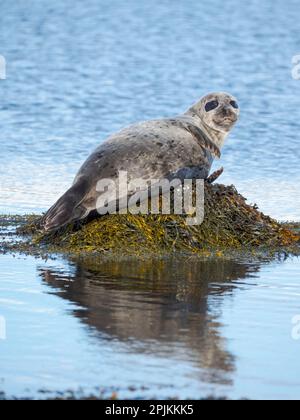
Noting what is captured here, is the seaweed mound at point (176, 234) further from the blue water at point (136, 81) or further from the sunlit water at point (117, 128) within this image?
the blue water at point (136, 81)

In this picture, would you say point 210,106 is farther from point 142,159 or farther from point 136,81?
point 136,81

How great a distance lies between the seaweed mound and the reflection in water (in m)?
0.42

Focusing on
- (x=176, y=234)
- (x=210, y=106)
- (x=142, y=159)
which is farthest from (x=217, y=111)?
(x=176, y=234)

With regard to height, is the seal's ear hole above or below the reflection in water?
above

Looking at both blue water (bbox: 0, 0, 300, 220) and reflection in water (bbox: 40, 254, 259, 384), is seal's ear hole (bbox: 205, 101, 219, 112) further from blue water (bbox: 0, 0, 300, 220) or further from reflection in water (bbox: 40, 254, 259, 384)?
reflection in water (bbox: 40, 254, 259, 384)

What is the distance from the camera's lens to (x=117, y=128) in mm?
17750

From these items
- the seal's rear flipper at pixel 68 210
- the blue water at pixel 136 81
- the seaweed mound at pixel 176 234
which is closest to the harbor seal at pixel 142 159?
the seal's rear flipper at pixel 68 210

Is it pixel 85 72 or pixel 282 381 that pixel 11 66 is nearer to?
pixel 85 72

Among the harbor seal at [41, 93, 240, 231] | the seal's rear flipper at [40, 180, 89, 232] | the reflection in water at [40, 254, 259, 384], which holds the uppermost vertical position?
the harbor seal at [41, 93, 240, 231]

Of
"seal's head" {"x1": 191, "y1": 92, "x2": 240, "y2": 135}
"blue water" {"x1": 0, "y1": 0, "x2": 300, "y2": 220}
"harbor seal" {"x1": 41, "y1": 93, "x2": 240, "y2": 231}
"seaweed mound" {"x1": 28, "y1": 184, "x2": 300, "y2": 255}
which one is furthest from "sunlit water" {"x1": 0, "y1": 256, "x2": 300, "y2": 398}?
"blue water" {"x1": 0, "y1": 0, "x2": 300, "y2": 220}

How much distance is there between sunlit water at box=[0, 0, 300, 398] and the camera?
5703mm

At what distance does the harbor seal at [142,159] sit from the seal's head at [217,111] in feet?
0.72

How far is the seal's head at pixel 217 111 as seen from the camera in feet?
35.4

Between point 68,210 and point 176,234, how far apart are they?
88 cm
